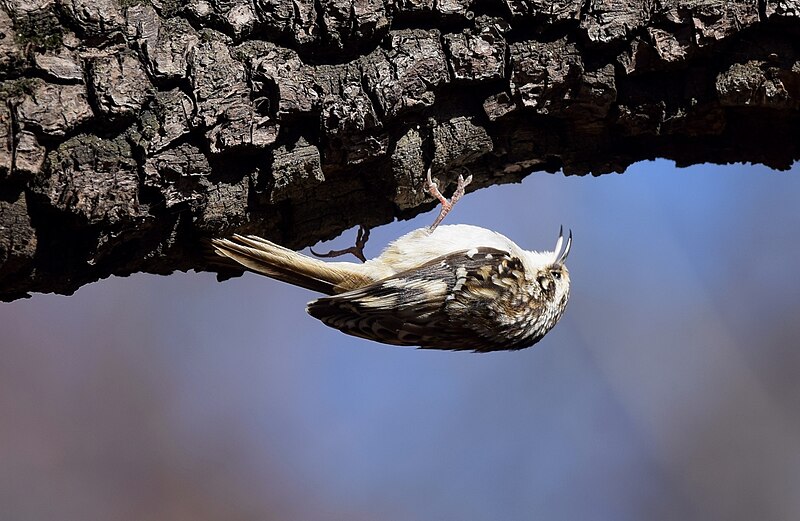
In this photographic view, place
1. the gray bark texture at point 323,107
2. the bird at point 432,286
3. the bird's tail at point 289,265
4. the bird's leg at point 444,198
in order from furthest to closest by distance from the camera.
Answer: the bird's leg at point 444,198, the bird at point 432,286, the bird's tail at point 289,265, the gray bark texture at point 323,107

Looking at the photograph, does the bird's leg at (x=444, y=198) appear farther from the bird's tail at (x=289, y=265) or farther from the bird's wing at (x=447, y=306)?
the bird's tail at (x=289, y=265)

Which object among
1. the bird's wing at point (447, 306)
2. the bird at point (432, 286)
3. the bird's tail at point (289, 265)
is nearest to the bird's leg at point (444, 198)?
the bird at point (432, 286)

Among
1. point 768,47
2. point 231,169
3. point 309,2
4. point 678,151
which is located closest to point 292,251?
point 231,169

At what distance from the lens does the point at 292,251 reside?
5.90ft

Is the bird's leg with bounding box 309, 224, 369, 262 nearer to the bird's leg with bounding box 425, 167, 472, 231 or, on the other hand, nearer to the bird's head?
the bird's leg with bounding box 425, 167, 472, 231

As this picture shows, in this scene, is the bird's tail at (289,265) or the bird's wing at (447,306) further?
the bird's wing at (447,306)

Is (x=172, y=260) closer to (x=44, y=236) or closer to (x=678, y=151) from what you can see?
(x=44, y=236)

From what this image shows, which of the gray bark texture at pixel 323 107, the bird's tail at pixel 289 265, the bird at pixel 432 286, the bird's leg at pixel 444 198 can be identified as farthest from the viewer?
the bird's leg at pixel 444 198

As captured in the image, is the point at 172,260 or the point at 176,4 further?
the point at 172,260

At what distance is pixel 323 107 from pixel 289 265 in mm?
336

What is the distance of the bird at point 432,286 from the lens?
1.85m

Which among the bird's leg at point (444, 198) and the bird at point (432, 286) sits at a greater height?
the bird's leg at point (444, 198)

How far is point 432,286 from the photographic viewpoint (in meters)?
1.95

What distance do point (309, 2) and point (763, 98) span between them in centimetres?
105
